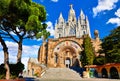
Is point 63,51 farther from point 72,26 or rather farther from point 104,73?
point 72,26

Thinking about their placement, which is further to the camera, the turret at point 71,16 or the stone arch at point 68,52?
the turret at point 71,16

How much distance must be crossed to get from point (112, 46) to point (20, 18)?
691 inches

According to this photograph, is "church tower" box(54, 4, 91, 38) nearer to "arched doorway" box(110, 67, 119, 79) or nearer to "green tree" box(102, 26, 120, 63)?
"green tree" box(102, 26, 120, 63)

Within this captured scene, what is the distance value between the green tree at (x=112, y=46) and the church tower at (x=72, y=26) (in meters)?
63.3

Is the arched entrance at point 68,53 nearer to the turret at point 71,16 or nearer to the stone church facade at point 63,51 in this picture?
the stone church facade at point 63,51

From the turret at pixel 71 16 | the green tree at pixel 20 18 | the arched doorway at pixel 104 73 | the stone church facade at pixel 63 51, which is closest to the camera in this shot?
the green tree at pixel 20 18

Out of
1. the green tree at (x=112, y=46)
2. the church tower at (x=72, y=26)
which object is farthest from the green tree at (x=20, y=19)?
the church tower at (x=72, y=26)

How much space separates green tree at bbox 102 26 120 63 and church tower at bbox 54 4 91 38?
208 feet

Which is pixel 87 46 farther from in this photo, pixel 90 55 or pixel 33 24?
pixel 33 24

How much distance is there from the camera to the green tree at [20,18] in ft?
58.7

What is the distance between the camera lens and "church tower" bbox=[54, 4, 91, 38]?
318 feet

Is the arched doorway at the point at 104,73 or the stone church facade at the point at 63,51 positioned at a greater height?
the stone church facade at the point at 63,51

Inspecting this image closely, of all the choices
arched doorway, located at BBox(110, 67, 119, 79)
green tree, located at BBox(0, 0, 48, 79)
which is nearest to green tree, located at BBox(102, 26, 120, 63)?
arched doorway, located at BBox(110, 67, 119, 79)

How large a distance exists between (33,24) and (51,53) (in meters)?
30.1
